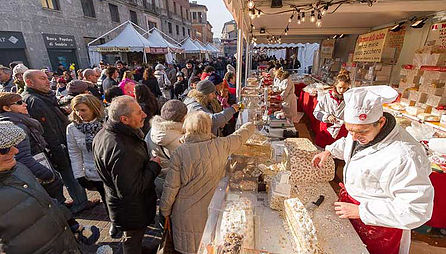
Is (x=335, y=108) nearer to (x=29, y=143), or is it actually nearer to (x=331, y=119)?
(x=331, y=119)

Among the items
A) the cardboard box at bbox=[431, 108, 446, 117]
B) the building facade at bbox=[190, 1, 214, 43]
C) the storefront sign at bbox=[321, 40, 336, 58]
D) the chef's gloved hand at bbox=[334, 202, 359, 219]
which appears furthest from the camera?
the building facade at bbox=[190, 1, 214, 43]

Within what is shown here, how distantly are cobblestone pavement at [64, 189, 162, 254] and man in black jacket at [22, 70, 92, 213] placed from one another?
1.79ft

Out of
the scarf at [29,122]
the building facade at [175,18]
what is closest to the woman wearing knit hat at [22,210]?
the scarf at [29,122]

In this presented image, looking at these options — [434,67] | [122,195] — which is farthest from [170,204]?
[434,67]

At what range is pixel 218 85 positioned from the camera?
4645 millimetres

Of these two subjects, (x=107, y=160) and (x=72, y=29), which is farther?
(x=72, y=29)

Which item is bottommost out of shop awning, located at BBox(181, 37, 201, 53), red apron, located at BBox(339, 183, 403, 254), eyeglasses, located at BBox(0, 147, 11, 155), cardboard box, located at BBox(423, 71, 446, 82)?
red apron, located at BBox(339, 183, 403, 254)

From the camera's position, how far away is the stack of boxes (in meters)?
3.74

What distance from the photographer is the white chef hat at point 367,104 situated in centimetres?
128

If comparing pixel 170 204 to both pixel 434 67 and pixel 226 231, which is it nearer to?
pixel 226 231

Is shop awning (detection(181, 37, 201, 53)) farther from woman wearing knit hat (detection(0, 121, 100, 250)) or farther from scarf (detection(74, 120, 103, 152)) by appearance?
woman wearing knit hat (detection(0, 121, 100, 250))

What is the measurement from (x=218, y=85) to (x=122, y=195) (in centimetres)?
333

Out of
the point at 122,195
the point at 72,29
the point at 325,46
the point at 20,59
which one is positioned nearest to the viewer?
the point at 122,195

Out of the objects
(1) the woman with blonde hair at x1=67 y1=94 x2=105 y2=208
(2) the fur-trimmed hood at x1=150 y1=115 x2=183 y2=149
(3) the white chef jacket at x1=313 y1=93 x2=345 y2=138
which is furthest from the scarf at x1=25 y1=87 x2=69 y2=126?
(3) the white chef jacket at x1=313 y1=93 x2=345 y2=138
